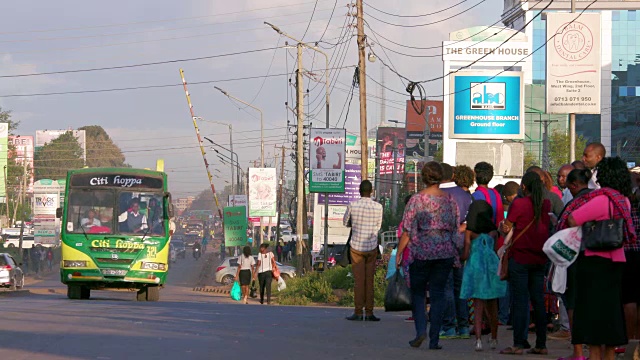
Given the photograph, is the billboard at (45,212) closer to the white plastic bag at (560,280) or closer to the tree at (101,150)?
the tree at (101,150)

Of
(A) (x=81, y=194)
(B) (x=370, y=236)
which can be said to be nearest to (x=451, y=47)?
(A) (x=81, y=194)

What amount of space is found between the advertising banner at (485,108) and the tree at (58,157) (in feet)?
327

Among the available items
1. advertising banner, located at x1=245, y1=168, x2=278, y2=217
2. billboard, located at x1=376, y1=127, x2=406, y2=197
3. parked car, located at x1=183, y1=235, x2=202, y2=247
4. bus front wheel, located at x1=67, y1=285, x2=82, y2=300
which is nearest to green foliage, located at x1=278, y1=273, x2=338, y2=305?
bus front wheel, located at x1=67, y1=285, x2=82, y2=300

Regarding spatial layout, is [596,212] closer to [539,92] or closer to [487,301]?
[487,301]

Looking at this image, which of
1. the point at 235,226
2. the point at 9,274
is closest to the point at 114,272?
the point at 9,274

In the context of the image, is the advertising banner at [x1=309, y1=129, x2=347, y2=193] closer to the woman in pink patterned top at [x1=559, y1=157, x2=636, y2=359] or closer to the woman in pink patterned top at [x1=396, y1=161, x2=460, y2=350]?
the woman in pink patterned top at [x1=396, y1=161, x2=460, y2=350]

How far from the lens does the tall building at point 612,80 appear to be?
9950 centimetres

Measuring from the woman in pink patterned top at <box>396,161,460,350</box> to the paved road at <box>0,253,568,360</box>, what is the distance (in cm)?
61

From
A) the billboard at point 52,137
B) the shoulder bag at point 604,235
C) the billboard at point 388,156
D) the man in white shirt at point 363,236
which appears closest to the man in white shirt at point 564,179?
the man in white shirt at point 363,236

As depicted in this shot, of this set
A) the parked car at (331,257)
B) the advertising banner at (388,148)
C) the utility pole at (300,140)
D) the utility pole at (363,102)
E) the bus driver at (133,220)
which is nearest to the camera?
the bus driver at (133,220)

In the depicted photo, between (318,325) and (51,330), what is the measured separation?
3.50 m

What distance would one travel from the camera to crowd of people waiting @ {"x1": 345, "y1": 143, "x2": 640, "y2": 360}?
894cm

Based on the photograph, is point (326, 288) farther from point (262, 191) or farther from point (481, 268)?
point (262, 191)

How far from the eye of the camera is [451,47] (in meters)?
67.4
